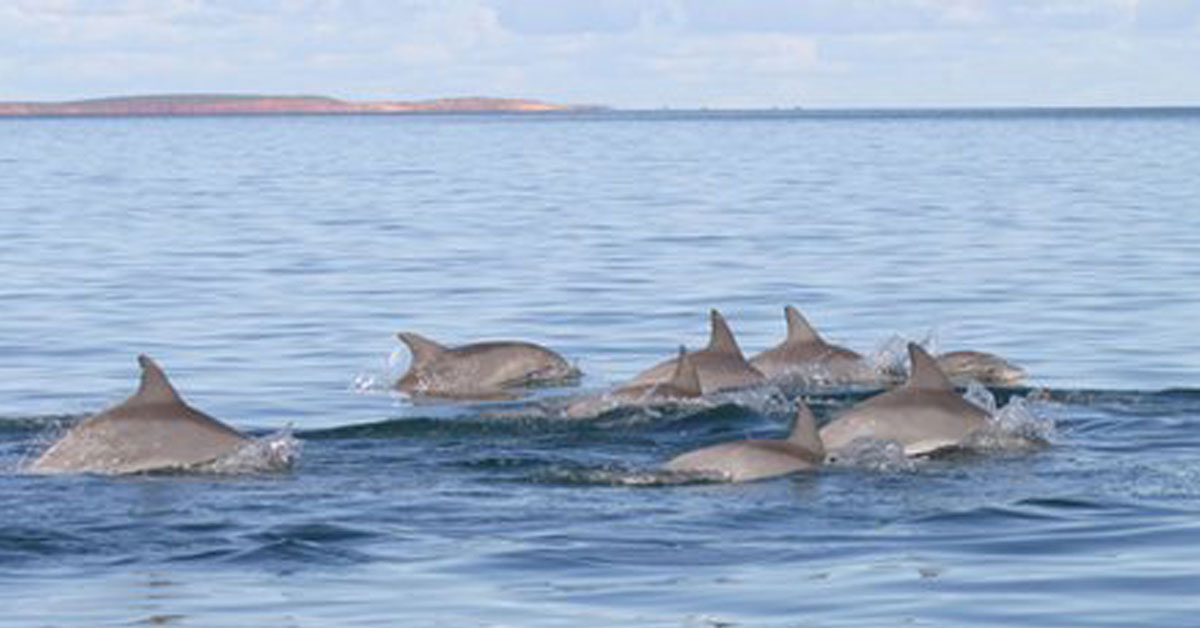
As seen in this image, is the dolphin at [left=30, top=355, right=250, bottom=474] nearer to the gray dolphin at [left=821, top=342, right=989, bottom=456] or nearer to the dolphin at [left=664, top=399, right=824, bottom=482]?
the dolphin at [left=664, top=399, right=824, bottom=482]

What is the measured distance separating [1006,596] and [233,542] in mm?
4371

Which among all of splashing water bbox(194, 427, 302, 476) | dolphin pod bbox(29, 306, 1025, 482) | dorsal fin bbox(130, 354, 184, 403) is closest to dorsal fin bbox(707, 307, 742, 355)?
dolphin pod bbox(29, 306, 1025, 482)

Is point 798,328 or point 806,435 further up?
point 806,435

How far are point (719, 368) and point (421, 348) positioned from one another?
3.34 metres

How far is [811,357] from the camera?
25.3m

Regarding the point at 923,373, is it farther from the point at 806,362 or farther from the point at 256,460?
the point at 806,362

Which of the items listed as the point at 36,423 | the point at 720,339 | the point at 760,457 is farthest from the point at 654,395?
the point at 36,423

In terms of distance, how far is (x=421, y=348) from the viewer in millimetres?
26000

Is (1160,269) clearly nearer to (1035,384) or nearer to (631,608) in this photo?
(1035,384)

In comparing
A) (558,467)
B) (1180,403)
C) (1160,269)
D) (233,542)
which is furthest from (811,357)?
(1160,269)

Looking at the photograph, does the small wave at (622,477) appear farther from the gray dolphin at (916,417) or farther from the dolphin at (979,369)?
the dolphin at (979,369)

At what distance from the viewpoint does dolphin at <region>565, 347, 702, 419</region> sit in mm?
22344

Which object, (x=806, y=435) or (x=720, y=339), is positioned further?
(x=720, y=339)

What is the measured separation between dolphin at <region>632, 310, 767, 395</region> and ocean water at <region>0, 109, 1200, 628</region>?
731 millimetres
